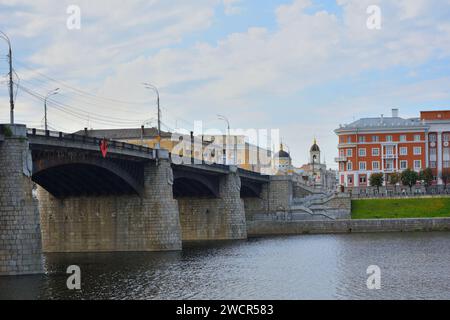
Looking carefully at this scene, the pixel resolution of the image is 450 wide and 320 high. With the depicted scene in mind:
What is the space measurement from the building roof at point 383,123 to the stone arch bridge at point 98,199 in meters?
45.8

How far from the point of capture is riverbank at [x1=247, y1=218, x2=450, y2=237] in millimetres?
104625

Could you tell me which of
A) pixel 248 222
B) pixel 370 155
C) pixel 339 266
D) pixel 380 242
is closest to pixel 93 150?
pixel 339 266

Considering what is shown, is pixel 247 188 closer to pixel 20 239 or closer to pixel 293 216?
pixel 293 216

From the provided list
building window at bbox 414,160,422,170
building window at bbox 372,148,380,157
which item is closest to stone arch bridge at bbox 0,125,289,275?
building window at bbox 372,148,380,157

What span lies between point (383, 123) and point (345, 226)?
4760 cm

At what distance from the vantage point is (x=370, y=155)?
146625 millimetres

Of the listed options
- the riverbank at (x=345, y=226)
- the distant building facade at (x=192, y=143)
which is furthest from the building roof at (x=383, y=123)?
Answer: the riverbank at (x=345, y=226)

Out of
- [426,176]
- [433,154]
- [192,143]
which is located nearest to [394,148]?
[433,154]

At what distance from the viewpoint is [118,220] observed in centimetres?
8200

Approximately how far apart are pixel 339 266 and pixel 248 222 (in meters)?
54.7

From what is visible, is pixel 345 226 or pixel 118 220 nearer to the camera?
pixel 118 220

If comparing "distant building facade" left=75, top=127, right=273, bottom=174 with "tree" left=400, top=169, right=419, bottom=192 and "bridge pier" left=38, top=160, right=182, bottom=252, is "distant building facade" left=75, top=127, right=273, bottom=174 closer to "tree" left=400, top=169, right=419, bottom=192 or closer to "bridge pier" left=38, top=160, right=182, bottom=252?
"tree" left=400, top=169, right=419, bottom=192

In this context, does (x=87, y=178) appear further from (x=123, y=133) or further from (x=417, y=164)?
(x=123, y=133)
